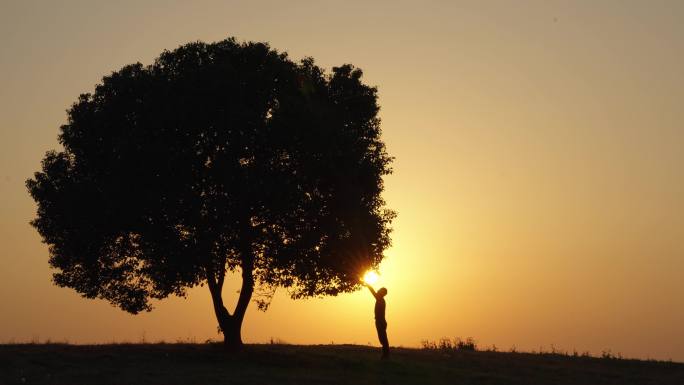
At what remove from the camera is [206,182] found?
1647 inches

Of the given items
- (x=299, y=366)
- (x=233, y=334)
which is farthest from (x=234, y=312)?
(x=299, y=366)

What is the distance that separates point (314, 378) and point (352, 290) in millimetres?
9390

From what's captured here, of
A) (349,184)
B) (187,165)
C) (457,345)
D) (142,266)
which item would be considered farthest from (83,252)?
(457,345)

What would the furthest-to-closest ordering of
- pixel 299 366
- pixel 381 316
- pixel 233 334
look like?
pixel 233 334, pixel 381 316, pixel 299 366

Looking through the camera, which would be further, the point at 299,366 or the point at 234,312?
the point at 234,312

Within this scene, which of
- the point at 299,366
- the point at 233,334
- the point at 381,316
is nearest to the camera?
the point at 299,366

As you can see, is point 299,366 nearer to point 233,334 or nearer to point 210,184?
point 233,334

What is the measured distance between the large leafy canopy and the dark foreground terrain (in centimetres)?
357

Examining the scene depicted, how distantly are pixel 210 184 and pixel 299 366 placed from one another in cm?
973

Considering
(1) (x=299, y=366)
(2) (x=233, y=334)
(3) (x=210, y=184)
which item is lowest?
(1) (x=299, y=366)

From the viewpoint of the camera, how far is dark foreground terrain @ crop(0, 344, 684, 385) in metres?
35.1

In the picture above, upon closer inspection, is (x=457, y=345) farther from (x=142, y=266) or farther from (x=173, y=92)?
(x=173, y=92)

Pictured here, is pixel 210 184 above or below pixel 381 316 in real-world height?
above

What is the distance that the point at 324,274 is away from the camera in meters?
43.4
